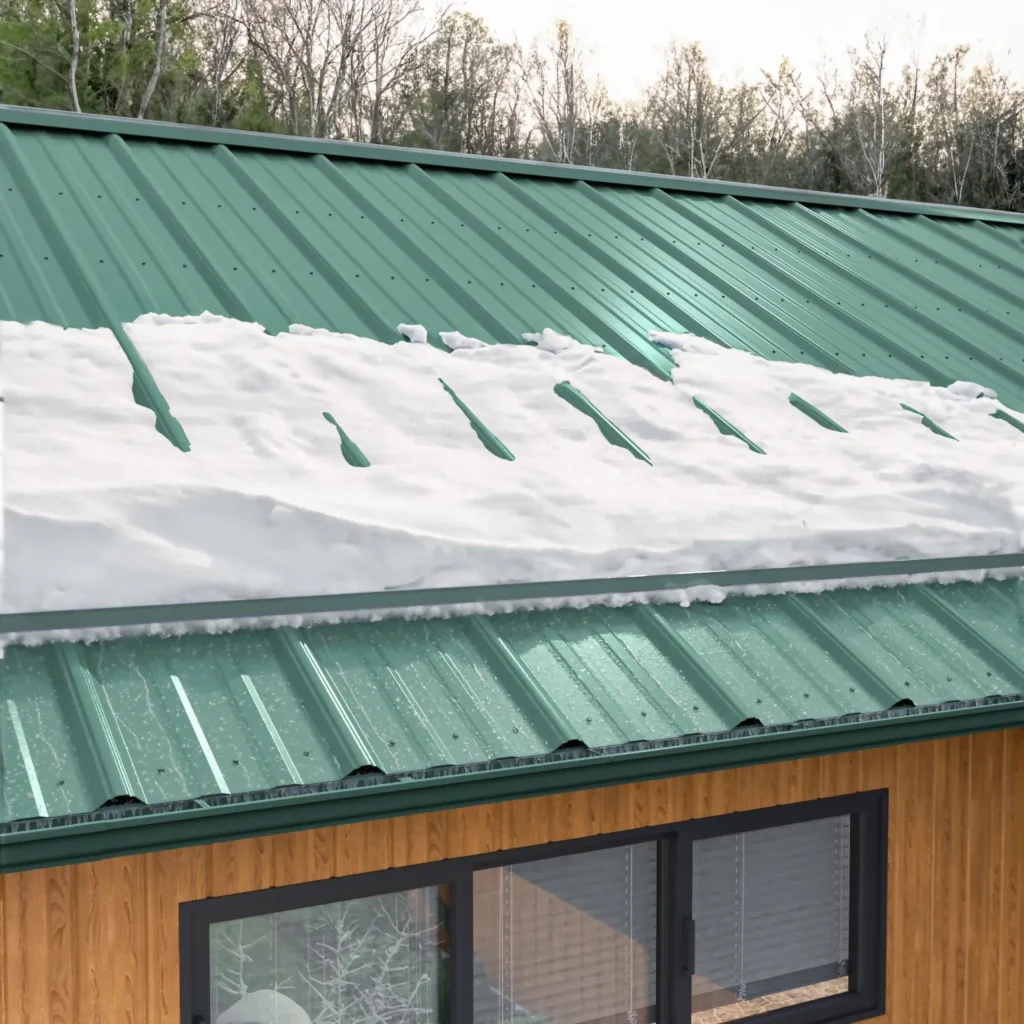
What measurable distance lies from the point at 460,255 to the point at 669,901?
3.42 metres

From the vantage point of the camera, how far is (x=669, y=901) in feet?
13.6

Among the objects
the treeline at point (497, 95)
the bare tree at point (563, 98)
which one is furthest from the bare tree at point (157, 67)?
the bare tree at point (563, 98)

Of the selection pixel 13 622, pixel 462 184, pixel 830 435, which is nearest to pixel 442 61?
pixel 462 184

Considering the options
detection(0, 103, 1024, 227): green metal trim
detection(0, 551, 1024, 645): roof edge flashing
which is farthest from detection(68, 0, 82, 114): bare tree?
detection(0, 551, 1024, 645): roof edge flashing

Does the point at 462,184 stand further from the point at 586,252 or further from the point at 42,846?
the point at 42,846

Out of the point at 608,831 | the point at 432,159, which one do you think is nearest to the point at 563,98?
the point at 432,159

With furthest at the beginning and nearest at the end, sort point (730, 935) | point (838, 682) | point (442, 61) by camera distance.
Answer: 1. point (442, 61)
2. point (730, 935)
3. point (838, 682)

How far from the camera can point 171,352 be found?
441 cm

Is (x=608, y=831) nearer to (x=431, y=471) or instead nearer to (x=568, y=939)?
(x=568, y=939)

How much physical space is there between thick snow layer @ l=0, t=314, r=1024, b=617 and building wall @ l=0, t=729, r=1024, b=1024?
774mm

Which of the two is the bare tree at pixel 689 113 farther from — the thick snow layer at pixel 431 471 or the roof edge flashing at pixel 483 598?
the roof edge flashing at pixel 483 598

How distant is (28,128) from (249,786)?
463 centimetres

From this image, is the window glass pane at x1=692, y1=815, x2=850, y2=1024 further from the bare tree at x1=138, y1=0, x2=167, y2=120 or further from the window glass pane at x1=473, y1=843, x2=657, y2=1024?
the bare tree at x1=138, y1=0, x2=167, y2=120

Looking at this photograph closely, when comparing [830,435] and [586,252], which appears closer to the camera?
[830,435]
